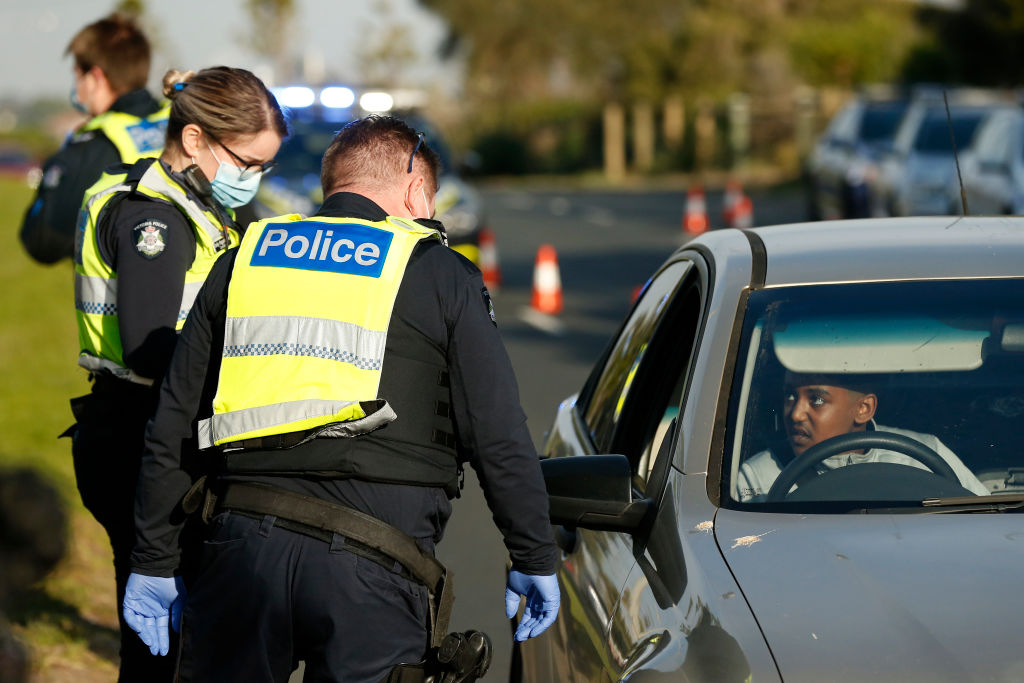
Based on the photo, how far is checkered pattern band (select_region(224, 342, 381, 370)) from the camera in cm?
252

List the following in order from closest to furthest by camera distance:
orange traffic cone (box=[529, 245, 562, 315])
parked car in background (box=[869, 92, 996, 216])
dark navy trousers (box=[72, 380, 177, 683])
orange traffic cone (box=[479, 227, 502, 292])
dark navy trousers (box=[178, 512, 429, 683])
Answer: dark navy trousers (box=[178, 512, 429, 683])
dark navy trousers (box=[72, 380, 177, 683])
orange traffic cone (box=[529, 245, 562, 315])
orange traffic cone (box=[479, 227, 502, 292])
parked car in background (box=[869, 92, 996, 216])

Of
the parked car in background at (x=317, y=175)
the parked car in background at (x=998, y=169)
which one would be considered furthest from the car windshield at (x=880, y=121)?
the parked car in background at (x=317, y=175)

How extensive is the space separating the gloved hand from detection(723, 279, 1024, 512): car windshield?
1.18 metres

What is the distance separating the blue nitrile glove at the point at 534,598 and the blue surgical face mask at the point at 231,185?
4.13ft

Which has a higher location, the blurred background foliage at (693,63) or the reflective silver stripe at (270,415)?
the reflective silver stripe at (270,415)

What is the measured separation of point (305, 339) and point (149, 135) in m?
2.06

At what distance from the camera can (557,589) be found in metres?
2.70

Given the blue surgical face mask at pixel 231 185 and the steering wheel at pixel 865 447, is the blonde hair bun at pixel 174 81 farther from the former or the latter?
the steering wheel at pixel 865 447

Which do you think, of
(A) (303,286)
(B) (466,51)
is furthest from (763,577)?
(B) (466,51)

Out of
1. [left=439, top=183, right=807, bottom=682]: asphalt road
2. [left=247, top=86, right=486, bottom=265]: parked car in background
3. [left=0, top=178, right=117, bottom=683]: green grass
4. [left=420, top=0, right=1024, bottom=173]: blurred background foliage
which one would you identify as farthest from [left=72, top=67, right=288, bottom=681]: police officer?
[left=420, top=0, right=1024, bottom=173]: blurred background foliage

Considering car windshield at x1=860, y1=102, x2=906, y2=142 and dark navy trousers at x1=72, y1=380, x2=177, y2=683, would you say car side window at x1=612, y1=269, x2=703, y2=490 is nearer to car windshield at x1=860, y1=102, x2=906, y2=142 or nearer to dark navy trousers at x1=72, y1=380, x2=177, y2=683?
dark navy trousers at x1=72, y1=380, x2=177, y2=683

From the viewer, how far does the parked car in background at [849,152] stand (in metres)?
17.0

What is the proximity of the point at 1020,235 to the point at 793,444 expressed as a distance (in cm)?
85

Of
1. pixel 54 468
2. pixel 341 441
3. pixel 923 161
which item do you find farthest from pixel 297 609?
pixel 923 161
